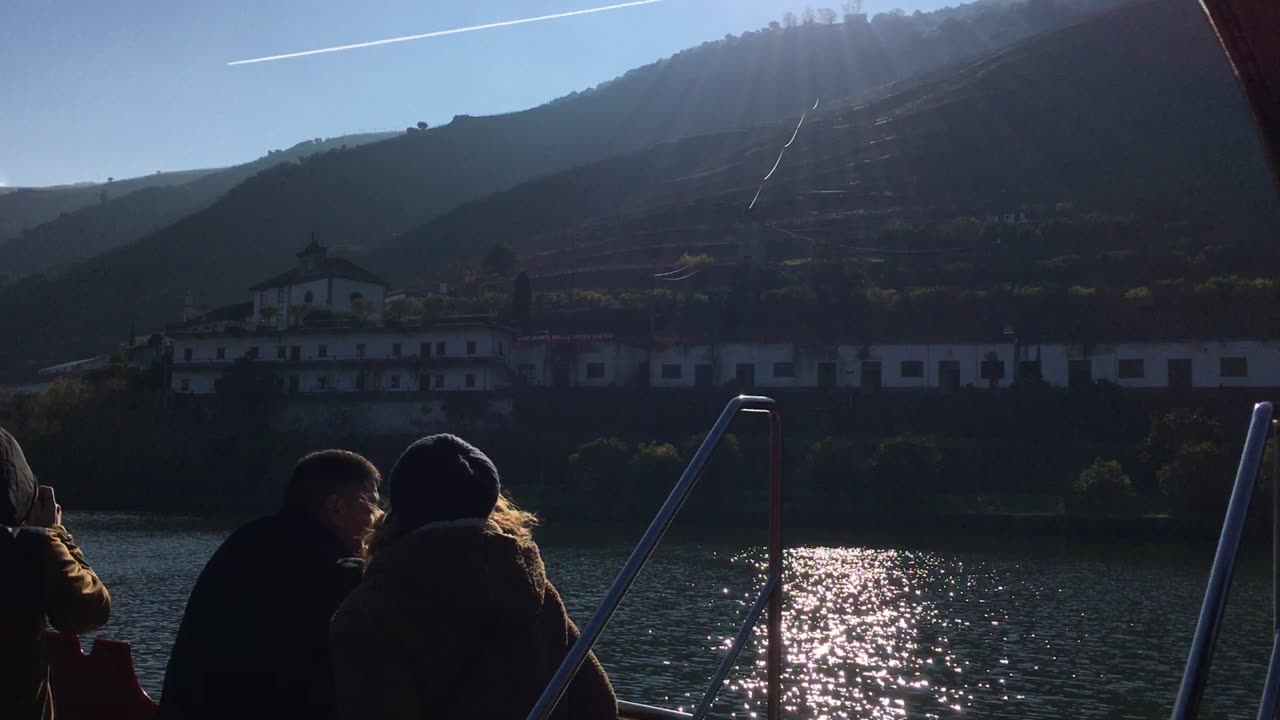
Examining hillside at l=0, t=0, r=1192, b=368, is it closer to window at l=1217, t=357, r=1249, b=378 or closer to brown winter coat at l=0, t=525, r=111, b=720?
window at l=1217, t=357, r=1249, b=378

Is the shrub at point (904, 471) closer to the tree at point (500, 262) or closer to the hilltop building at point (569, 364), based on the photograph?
the hilltop building at point (569, 364)

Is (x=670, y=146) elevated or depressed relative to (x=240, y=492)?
elevated

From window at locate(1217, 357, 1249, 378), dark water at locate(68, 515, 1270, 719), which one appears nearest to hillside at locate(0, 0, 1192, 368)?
dark water at locate(68, 515, 1270, 719)

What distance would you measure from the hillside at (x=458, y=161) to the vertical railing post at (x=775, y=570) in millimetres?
72236

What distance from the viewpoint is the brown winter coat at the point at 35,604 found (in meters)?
1.98

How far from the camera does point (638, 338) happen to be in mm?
39688

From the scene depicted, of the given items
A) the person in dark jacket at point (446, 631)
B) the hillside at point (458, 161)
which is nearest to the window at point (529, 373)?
the person in dark jacket at point (446, 631)

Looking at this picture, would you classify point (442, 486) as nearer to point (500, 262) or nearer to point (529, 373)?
point (529, 373)

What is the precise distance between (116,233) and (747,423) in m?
107

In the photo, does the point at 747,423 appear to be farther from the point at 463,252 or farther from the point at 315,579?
the point at 463,252

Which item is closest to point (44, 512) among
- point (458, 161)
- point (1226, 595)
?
point (1226, 595)

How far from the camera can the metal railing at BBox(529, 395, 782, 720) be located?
1452 mm

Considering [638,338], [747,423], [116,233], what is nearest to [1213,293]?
[747,423]

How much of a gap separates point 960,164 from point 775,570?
88022mm
